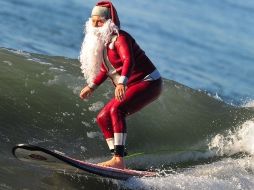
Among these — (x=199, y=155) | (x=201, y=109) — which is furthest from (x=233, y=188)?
(x=201, y=109)

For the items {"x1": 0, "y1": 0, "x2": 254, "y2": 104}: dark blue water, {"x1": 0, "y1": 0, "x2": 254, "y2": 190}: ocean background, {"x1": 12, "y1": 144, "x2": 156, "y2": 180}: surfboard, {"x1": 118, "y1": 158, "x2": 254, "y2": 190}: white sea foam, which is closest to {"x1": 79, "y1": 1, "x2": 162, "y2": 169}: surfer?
{"x1": 12, "y1": 144, "x2": 156, "y2": 180}: surfboard

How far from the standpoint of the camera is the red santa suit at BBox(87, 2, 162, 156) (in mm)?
7008

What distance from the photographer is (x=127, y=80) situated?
22.5 feet

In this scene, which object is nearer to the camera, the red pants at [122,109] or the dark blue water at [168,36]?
the red pants at [122,109]

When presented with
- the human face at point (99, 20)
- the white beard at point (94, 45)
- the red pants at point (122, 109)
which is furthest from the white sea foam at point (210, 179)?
the human face at point (99, 20)

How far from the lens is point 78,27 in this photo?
28.3 meters

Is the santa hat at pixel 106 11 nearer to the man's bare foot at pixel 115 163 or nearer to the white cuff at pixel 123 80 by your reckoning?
the white cuff at pixel 123 80

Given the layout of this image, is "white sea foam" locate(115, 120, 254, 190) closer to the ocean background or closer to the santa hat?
the ocean background

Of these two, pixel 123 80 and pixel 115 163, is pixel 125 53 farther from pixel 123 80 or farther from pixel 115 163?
pixel 115 163

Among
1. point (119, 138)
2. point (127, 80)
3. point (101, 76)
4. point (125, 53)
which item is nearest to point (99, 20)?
point (125, 53)

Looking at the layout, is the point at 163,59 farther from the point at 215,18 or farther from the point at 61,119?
the point at 215,18

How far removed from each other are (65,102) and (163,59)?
14.6 meters

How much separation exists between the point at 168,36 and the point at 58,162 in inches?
954

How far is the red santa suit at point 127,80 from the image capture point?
701 cm
